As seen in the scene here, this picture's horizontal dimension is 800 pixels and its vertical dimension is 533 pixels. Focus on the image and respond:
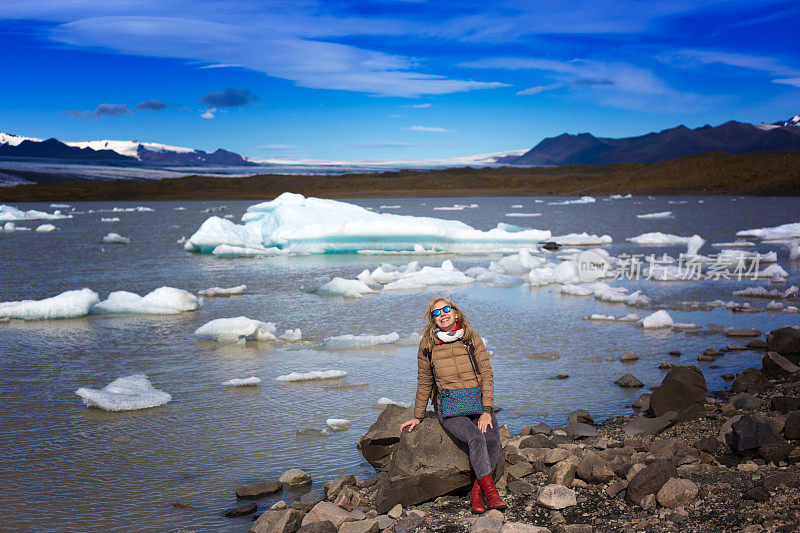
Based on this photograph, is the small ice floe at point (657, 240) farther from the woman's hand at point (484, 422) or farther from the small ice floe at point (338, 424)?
the woman's hand at point (484, 422)

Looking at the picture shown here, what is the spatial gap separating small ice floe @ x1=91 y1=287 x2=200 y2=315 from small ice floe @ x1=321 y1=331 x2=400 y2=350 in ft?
10.2

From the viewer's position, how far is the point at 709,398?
5.50 m

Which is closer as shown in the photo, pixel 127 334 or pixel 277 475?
pixel 277 475

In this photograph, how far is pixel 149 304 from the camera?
9.93 meters

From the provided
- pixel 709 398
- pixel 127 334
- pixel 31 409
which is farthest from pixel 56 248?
pixel 709 398

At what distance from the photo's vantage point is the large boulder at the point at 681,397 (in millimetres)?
5074

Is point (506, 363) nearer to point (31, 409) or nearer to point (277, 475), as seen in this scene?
point (277, 475)

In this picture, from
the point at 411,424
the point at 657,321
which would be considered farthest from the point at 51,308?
the point at 657,321

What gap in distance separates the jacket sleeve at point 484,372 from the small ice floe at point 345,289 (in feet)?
23.8

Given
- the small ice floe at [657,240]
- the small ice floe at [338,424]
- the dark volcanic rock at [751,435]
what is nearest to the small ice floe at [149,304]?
the small ice floe at [338,424]

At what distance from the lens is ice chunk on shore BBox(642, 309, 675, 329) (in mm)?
8430

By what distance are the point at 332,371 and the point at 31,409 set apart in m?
2.56

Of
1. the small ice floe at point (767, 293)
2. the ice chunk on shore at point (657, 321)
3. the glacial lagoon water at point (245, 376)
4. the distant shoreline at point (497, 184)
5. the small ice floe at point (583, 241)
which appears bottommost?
the glacial lagoon water at point (245, 376)

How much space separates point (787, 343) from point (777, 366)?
0.86 m
